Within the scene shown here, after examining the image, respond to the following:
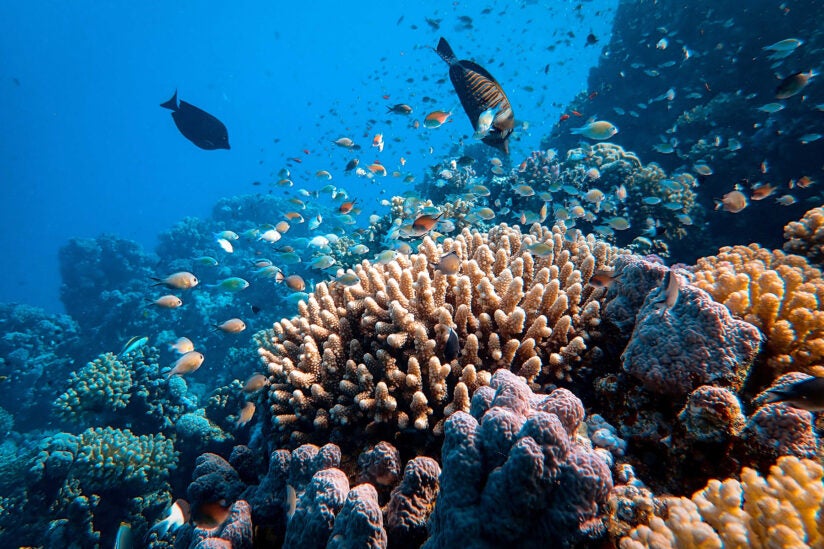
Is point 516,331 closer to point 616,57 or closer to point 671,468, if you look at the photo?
point 671,468

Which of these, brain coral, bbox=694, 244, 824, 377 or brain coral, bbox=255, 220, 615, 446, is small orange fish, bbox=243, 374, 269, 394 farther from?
brain coral, bbox=694, 244, 824, 377

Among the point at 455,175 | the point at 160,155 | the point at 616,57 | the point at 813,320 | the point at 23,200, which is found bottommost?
the point at 813,320

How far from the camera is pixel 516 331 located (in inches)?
118

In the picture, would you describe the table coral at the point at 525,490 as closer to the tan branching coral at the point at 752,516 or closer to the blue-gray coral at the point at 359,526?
the tan branching coral at the point at 752,516

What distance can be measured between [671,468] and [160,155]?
601 ft

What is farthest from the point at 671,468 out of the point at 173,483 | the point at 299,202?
the point at 299,202

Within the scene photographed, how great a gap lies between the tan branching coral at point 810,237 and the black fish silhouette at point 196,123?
821 centimetres

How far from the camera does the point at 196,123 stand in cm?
621

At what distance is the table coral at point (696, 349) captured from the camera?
1994 millimetres

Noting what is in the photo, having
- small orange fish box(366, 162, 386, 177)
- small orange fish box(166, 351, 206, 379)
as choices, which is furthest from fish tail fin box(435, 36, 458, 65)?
small orange fish box(366, 162, 386, 177)

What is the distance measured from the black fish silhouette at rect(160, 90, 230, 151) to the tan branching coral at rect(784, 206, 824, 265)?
821 cm

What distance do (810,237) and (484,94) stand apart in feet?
13.1

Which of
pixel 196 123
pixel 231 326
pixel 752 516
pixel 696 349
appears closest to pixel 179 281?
pixel 231 326

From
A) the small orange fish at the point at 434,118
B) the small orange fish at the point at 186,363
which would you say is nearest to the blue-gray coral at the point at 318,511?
the small orange fish at the point at 186,363
